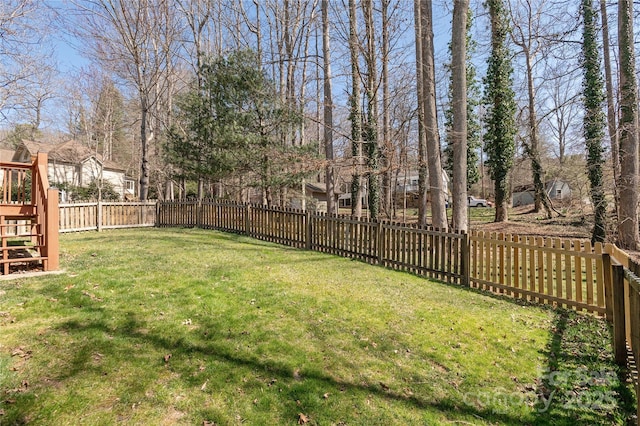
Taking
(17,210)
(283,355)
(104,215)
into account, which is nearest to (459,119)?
(283,355)

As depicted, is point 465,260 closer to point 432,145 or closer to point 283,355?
point 432,145

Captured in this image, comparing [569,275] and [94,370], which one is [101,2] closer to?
[94,370]

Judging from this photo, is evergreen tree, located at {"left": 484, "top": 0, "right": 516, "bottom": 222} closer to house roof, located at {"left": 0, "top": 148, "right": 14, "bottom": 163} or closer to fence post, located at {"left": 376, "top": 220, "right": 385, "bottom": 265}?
fence post, located at {"left": 376, "top": 220, "right": 385, "bottom": 265}

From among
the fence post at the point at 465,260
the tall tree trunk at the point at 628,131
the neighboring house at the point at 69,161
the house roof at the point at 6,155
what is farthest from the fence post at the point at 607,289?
the house roof at the point at 6,155

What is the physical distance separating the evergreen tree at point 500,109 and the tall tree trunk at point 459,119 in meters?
9.78

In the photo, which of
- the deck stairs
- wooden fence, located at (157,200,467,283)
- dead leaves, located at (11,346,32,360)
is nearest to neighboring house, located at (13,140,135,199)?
wooden fence, located at (157,200,467,283)

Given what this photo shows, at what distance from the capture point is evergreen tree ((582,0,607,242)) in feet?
44.4

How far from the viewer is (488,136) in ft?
60.5

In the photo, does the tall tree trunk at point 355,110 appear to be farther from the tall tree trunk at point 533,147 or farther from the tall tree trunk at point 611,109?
the tall tree trunk at point 533,147

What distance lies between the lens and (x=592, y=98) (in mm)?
14352

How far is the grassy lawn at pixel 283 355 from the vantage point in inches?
108

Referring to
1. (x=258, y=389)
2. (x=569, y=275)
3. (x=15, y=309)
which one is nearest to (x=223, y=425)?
(x=258, y=389)

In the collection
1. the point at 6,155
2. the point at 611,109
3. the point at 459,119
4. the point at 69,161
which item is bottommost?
the point at 459,119

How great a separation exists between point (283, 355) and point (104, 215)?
42.3ft
